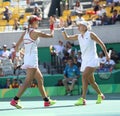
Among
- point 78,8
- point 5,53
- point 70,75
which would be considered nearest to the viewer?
point 70,75

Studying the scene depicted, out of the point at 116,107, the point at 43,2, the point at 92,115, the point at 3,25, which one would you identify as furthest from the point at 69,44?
the point at 92,115

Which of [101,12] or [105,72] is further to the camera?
[101,12]

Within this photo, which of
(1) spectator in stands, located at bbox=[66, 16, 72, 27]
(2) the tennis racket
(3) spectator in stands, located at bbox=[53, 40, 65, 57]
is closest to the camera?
(2) the tennis racket

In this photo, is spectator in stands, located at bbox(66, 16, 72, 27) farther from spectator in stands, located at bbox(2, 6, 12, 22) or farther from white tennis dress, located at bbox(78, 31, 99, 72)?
white tennis dress, located at bbox(78, 31, 99, 72)

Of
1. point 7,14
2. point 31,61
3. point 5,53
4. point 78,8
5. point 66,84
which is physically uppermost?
point 78,8

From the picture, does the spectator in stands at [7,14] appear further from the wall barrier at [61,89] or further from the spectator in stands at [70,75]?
the spectator in stands at [70,75]

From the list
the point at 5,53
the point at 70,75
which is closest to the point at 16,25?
the point at 5,53

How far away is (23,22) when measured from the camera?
80.3 ft

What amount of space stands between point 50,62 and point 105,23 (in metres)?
2.84

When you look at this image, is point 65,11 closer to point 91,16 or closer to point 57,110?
point 91,16

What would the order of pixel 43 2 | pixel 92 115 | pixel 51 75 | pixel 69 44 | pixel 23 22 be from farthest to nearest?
pixel 43 2
pixel 23 22
pixel 69 44
pixel 51 75
pixel 92 115

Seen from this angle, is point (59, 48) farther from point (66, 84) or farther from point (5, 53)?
point (66, 84)

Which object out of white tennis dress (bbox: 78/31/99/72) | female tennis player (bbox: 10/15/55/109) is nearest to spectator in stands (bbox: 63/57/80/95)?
white tennis dress (bbox: 78/31/99/72)

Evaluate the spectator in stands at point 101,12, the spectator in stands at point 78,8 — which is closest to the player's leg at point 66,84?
the spectator in stands at point 101,12
